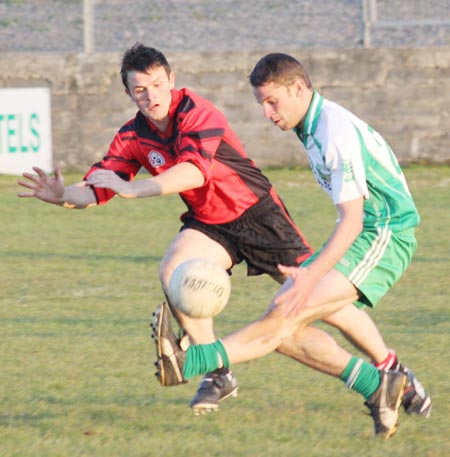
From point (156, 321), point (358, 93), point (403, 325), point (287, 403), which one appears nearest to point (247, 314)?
point (403, 325)

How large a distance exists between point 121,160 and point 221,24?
A: 10.4m

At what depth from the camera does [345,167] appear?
4.87m

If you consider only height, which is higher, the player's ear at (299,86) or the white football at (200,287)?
the player's ear at (299,86)

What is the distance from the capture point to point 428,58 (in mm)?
16125

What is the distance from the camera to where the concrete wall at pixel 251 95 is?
1599 cm

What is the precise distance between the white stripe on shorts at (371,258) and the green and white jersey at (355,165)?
0.15ft

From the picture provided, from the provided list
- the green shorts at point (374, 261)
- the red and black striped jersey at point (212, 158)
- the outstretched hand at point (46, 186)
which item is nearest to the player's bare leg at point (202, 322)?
the red and black striped jersey at point (212, 158)

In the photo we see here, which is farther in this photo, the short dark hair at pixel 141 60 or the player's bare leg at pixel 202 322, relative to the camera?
the short dark hair at pixel 141 60

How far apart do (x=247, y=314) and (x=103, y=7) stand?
31.1 feet

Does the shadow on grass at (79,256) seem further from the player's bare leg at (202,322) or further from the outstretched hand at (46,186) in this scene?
the outstretched hand at (46,186)

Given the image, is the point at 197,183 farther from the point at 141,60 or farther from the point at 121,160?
the point at 121,160

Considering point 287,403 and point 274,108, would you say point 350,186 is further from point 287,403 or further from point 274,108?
point 287,403

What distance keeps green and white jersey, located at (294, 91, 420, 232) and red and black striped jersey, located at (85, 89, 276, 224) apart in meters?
0.76

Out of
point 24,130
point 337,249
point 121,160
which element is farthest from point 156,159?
point 24,130
